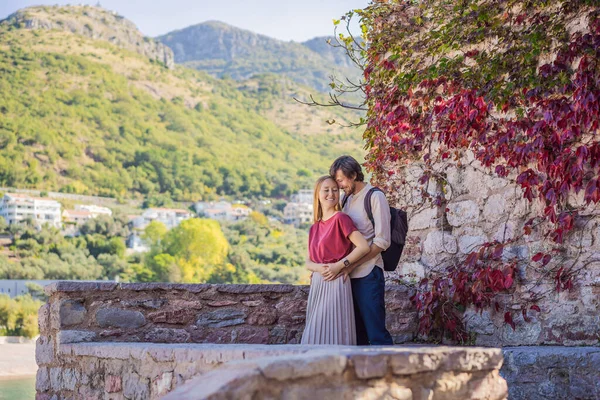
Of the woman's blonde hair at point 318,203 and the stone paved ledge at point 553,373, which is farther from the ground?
the woman's blonde hair at point 318,203

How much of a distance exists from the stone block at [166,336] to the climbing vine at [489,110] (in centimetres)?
147

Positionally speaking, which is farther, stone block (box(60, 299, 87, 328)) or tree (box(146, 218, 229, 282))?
tree (box(146, 218, 229, 282))

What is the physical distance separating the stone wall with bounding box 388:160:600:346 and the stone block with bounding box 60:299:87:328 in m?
2.15

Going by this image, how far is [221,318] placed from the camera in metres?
4.39

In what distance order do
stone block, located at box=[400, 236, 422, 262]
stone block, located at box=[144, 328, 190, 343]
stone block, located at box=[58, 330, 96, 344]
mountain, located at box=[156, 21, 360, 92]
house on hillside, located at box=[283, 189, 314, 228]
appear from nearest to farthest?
stone block, located at box=[58, 330, 96, 344] < stone block, located at box=[144, 328, 190, 343] < stone block, located at box=[400, 236, 422, 262] < house on hillside, located at box=[283, 189, 314, 228] < mountain, located at box=[156, 21, 360, 92]

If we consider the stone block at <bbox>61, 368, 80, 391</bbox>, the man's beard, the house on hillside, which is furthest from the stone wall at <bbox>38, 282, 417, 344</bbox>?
the house on hillside

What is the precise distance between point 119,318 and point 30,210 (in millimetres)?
49991

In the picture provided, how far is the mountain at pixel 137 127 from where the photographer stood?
188 ft

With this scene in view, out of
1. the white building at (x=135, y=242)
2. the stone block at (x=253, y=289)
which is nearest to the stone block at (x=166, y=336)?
the stone block at (x=253, y=289)

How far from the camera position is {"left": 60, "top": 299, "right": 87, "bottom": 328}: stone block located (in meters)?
4.09

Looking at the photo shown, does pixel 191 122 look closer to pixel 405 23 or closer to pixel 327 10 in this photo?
pixel 327 10

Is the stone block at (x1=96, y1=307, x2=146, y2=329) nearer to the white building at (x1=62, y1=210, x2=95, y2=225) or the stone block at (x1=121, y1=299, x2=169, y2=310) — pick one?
the stone block at (x1=121, y1=299, x2=169, y2=310)

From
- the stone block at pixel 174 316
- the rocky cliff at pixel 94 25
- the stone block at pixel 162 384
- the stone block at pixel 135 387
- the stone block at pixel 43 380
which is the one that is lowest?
the stone block at pixel 43 380

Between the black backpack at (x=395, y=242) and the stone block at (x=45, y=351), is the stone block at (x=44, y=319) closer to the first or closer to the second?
the stone block at (x=45, y=351)
